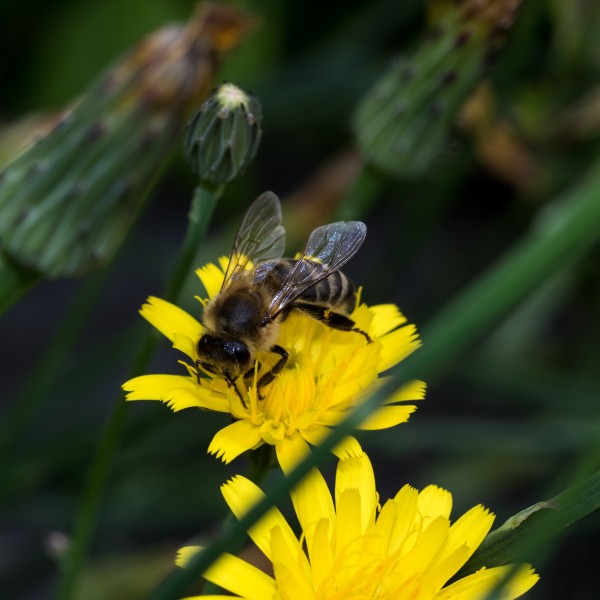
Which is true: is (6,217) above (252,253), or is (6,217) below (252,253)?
above

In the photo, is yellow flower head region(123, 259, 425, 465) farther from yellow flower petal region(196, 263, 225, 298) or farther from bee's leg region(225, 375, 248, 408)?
yellow flower petal region(196, 263, 225, 298)

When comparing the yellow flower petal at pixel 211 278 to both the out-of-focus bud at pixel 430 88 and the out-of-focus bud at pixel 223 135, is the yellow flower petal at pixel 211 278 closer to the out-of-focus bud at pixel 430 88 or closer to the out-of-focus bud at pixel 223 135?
the out-of-focus bud at pixel 223 135

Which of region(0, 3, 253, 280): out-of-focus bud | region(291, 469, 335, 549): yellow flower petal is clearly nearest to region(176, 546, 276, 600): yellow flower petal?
region(291, 469, 335, 549): yellow flower petal

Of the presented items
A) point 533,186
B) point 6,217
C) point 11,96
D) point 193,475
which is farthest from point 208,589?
point 11,96

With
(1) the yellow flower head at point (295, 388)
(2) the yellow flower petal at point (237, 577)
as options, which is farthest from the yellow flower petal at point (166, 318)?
(2) the yellow flower petal at point (237, 577)

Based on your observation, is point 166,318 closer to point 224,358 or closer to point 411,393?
point 224,358

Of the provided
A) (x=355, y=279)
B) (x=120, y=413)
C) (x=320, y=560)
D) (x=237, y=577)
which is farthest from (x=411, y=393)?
(x=355, y=279)

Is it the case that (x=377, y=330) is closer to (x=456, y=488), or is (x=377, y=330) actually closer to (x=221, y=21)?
(x=221, y=21)
